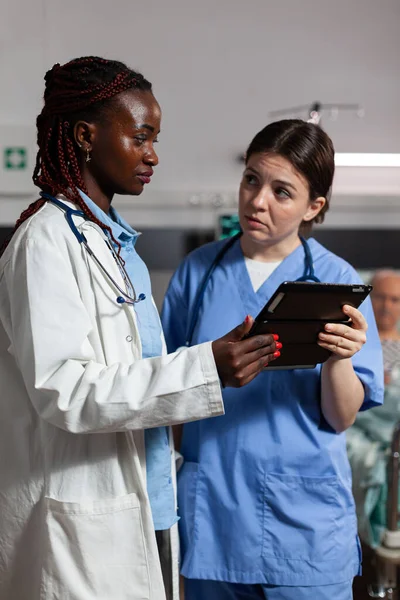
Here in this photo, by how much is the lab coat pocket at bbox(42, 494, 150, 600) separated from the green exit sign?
2.04m

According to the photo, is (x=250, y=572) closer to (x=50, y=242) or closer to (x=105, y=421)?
(x=105, y=421)

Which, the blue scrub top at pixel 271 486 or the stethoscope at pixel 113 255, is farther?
the blue scrub top at pixel 271 486

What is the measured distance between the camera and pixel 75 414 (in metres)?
1.02

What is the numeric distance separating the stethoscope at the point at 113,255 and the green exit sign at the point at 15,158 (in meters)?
1.82

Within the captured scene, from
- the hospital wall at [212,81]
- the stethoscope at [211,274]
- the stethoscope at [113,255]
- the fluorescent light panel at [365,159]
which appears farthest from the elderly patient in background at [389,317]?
the stethoscope at [113,255]

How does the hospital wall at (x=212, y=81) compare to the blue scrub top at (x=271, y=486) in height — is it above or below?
above

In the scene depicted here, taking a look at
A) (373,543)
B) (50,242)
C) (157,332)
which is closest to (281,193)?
(157,332)

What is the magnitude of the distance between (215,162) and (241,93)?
303mm

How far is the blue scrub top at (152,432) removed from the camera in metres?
1.22

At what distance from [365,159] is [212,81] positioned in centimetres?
79

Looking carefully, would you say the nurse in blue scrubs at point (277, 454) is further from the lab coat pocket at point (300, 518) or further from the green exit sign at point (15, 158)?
the green exit sign at point (15, 158)

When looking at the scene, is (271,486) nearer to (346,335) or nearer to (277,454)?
(277,454)

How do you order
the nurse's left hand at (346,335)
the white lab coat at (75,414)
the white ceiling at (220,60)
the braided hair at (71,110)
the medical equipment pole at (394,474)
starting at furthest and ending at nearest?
1. the white ceiling at (220,60)
2. the medical equipment pole at (394,474)
3. the nurse's left hand at (346,335)
4. the braided hair at (71,110)
5. the white lab coat at (75,414)

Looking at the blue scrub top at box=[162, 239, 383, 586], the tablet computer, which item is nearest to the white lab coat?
the tablet computer
